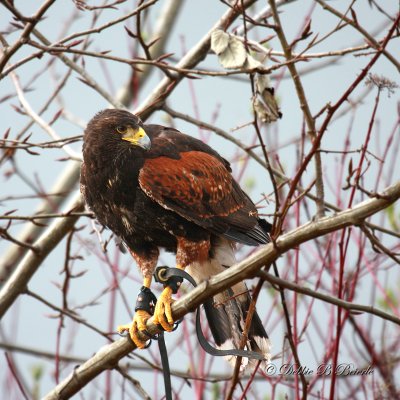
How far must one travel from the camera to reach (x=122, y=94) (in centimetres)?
666

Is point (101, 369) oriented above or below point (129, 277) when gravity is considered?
below

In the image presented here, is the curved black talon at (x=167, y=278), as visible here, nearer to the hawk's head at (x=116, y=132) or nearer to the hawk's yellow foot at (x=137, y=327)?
the hawk's yellow foot at (x=137, y=327)

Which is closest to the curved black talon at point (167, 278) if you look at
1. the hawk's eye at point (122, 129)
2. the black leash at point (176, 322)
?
the black leash at point (176, 322)

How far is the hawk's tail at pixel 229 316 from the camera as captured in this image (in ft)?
12.6

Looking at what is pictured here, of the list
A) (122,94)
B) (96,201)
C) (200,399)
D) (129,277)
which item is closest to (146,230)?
(96,201)

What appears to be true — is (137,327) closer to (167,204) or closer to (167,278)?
(167,278)

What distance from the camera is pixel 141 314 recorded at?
3.68 metres

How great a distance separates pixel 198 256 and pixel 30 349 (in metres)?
2.10

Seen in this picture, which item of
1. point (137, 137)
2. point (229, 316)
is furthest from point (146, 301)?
point (137, 137)

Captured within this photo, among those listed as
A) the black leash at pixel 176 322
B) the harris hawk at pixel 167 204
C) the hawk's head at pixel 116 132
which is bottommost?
the black leash at pixel 176 322

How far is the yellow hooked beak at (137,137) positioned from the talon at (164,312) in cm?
74

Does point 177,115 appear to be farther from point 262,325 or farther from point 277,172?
point 262,325

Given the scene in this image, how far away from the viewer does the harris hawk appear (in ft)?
11.9

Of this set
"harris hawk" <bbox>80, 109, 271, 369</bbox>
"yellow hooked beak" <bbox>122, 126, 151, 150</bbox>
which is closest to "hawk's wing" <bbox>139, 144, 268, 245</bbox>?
"harris hawk" <bbox>80, 109, 271, 369</bbox>
